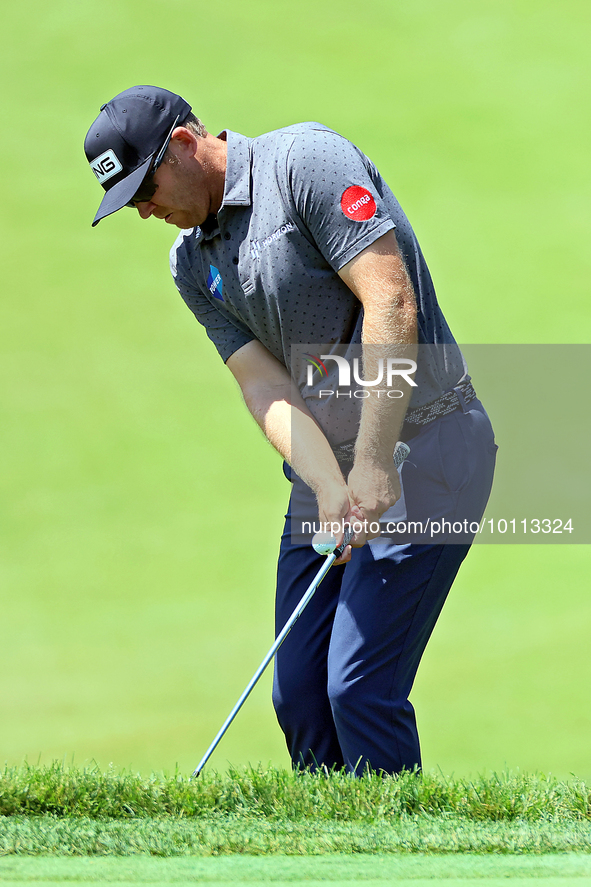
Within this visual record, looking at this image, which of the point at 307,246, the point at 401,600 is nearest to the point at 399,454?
the point at 401,600

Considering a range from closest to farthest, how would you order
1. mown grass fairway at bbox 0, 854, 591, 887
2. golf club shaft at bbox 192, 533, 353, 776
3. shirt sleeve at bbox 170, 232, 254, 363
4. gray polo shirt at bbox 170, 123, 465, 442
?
1. mown grass fairway at bbox 0, 854, 591, 887
2. gray polo shirt at bbox 170, 123, 465, 442
3. golf club shaft at bbox 192, 533, 353, 776
4. shirt sleeve at bbox 170, 232, 254, 363

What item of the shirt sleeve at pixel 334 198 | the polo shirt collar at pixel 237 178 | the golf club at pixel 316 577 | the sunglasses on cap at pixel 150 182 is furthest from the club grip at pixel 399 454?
the sunglasses on cap at pixel 150 182

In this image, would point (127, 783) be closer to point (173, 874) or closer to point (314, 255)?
point (173, 874)

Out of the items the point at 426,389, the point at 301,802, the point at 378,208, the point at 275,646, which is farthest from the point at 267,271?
the point at 301,802

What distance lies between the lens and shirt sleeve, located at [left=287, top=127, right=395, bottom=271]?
1.44 metres

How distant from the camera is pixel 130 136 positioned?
5.02ft

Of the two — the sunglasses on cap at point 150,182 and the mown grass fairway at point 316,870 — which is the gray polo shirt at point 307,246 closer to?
the sunglasses on cap at point 150,182

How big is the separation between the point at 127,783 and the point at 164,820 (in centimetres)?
13

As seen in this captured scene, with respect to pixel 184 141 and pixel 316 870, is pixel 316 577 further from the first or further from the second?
pixel 184 141

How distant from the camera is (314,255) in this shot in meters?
1.52

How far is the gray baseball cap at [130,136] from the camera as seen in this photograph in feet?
5.01

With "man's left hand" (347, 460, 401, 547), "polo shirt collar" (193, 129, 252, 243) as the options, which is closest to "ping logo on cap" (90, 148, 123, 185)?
"polo shirt collar" (193, 129, 252, 243)

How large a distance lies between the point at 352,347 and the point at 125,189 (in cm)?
43

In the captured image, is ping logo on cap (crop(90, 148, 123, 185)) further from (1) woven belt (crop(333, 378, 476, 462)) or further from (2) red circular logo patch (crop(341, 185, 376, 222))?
(1) woven belt (crop(333, 378, 476, 462))
